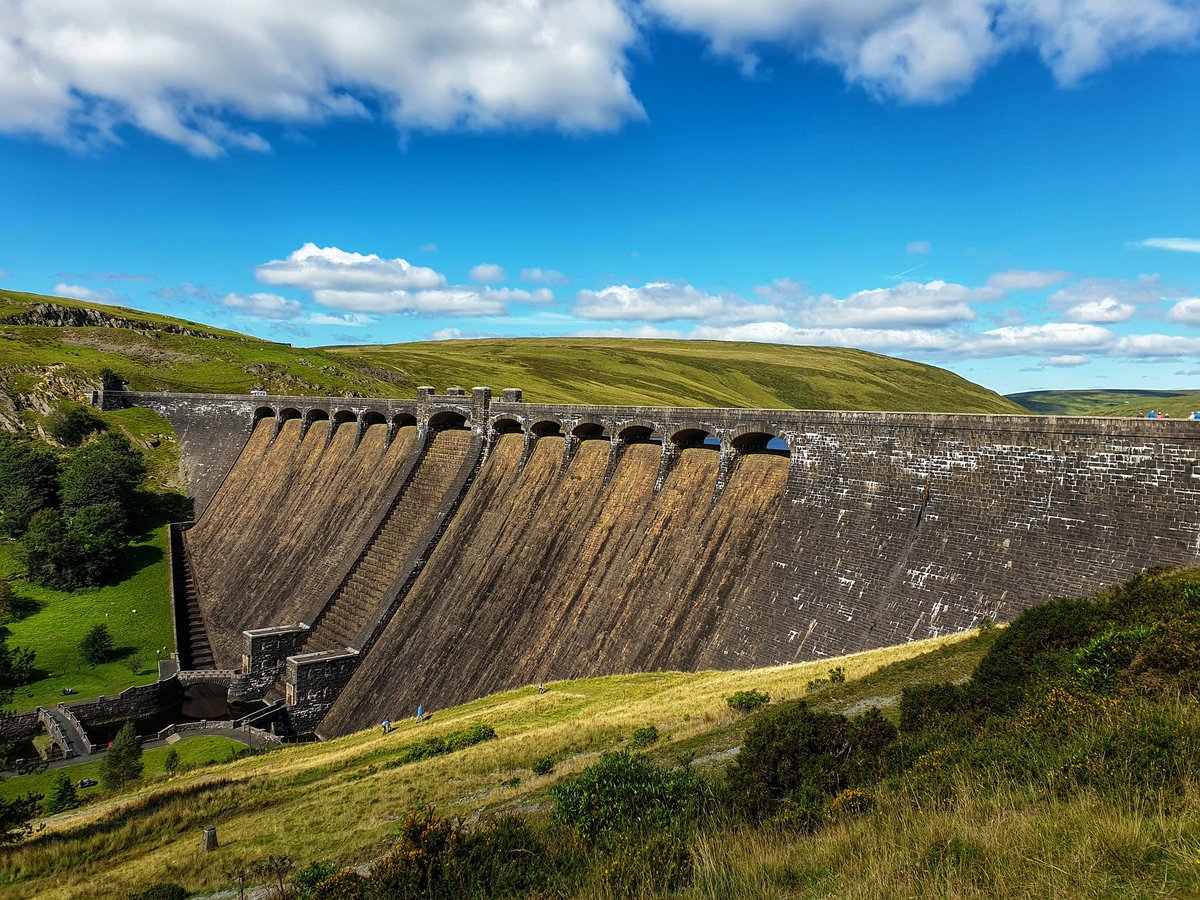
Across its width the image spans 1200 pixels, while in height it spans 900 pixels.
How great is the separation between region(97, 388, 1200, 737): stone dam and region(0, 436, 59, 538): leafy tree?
51.7 ft

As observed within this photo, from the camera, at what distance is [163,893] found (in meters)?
15.6

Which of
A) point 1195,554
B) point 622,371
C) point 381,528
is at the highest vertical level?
point 622,371

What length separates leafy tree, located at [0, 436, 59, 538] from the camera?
65.1 metres

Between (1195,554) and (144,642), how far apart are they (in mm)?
67100

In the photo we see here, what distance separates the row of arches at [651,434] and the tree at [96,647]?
34525mm

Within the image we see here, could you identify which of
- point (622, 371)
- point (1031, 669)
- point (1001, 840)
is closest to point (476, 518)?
point (1031, 669)

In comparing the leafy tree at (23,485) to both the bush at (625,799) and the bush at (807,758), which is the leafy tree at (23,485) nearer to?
the bush at (625,799)

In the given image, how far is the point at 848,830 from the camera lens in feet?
34.0

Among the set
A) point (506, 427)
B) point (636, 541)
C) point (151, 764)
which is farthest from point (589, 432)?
point (151, 764)

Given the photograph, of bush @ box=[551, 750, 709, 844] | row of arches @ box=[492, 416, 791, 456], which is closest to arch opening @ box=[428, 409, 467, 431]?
row of arches @ box=[492, 416, 791, 456]

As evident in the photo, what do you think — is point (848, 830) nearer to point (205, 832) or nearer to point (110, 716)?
point (205, 832)

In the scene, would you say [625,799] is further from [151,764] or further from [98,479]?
[98,479]

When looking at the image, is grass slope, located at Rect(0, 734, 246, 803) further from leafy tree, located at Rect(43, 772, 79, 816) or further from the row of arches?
the row of arches

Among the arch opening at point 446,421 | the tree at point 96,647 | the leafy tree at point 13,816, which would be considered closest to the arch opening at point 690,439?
the arch opening at point 446,421
